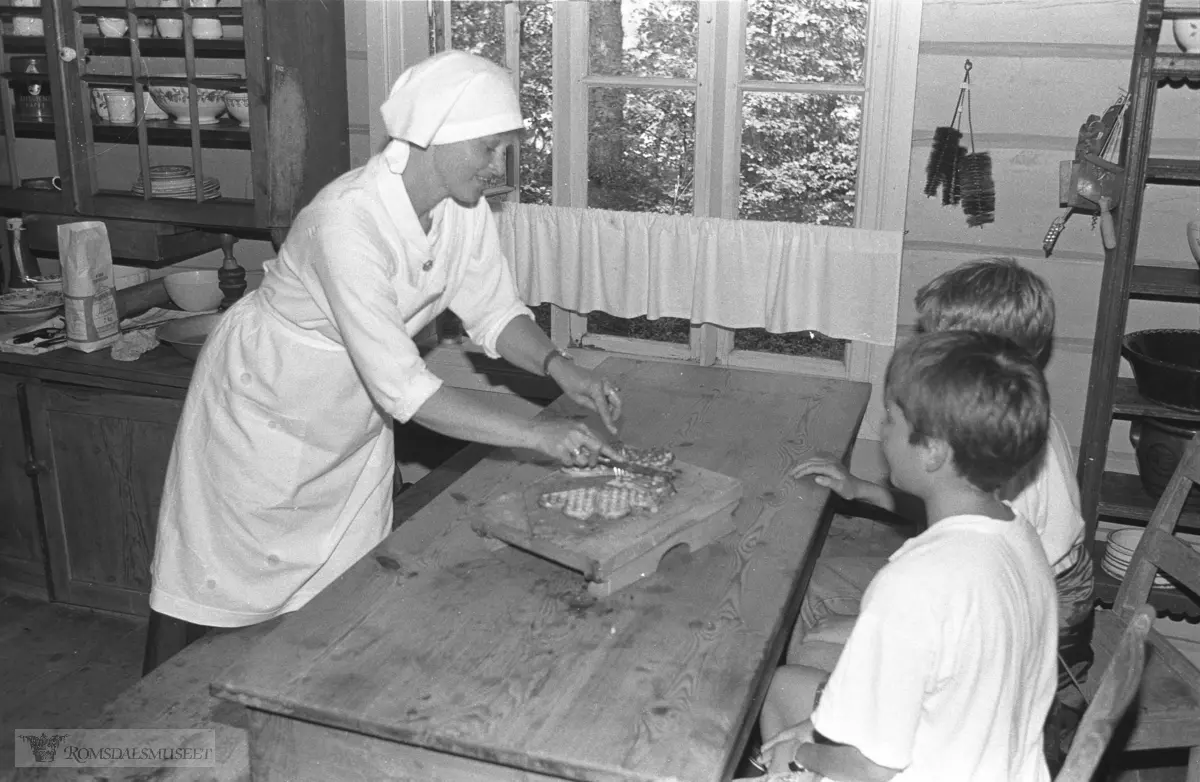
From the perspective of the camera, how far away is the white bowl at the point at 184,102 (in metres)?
4.09

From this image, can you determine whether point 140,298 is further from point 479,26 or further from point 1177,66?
point 1177,66

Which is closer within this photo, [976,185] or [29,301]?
[976,185]

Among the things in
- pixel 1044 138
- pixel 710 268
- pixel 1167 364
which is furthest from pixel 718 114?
pixel 1167 364

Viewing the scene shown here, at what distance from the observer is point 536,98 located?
409 centimetres

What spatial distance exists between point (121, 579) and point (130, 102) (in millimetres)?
1746

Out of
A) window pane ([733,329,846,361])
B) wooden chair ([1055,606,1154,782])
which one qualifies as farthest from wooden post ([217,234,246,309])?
wooden chair ([1055,606,1154,782])

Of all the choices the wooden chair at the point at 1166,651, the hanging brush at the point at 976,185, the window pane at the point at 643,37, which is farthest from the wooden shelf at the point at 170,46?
the wooden chair at the point at 1166,651

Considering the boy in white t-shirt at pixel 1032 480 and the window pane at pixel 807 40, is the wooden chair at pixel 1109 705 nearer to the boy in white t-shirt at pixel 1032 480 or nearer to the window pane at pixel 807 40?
the boy in white t-shirt at pixel 1032 480

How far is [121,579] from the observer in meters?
4.02

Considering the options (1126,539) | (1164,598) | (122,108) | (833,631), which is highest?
(122,108)

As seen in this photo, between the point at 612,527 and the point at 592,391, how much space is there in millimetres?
607

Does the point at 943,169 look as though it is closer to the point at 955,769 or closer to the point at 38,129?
the point at 955,769

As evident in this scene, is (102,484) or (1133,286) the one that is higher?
(1133,286)

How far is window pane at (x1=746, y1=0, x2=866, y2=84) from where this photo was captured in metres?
3.66
